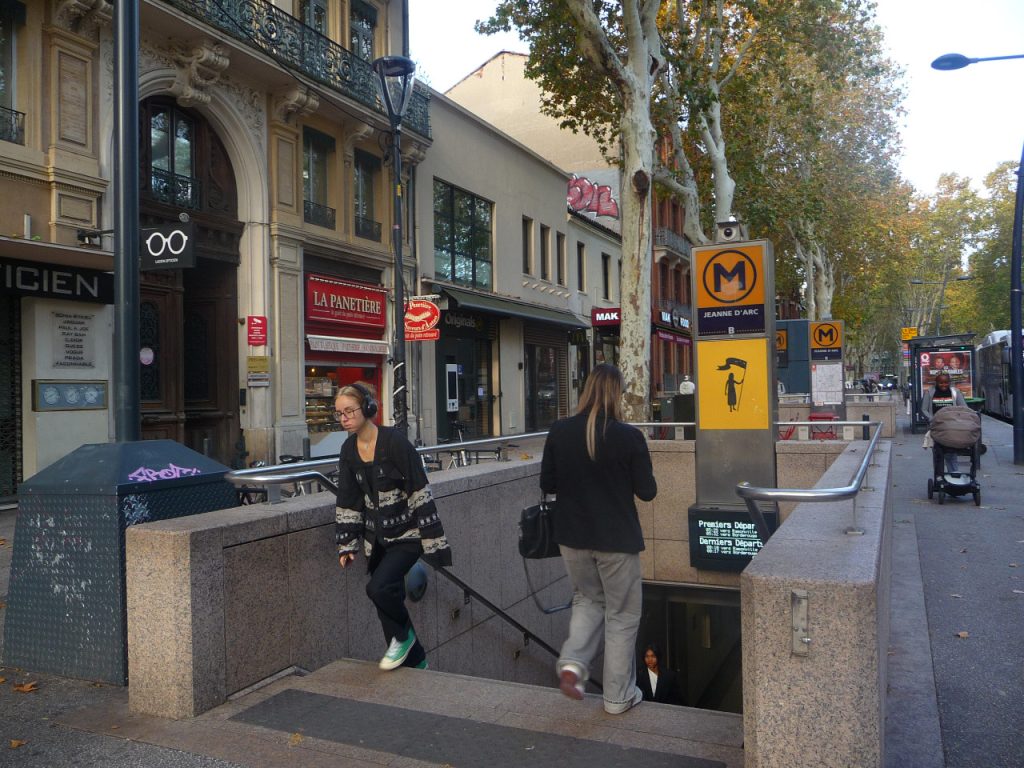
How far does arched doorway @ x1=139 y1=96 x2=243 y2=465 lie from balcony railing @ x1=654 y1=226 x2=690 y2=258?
2795 cm

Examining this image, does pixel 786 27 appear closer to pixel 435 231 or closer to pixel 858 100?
pixel 435 231

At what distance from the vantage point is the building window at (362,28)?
1995 cm

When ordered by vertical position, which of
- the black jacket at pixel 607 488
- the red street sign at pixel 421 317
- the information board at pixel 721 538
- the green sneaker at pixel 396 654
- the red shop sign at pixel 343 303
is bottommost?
the information board at pixel 721 538

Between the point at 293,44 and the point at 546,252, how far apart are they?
13.8m

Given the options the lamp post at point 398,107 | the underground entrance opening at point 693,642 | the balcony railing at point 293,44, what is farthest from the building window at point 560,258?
the underground entrance opening at point 693,642

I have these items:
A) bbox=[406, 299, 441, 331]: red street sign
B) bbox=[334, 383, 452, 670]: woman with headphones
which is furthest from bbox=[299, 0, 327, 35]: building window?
bbox=[334, 383, 452, 670]: woman with headphones

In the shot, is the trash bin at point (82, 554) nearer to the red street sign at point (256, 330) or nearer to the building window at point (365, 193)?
the red street sign at point (256, 330)

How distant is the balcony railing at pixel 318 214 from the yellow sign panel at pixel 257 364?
11.1ft

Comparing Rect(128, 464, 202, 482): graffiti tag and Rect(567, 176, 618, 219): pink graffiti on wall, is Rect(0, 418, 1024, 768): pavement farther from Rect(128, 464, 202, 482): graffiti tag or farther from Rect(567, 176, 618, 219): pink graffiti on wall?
Rect(567, 176, 618, 219): pink graffiti on wall

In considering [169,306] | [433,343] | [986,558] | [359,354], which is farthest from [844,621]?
[433,343]

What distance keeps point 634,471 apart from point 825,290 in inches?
1414

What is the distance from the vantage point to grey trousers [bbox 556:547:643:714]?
428 cm

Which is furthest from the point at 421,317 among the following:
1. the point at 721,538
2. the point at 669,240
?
the point at 669,240

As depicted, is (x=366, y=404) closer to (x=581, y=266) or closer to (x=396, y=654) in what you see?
(x=396, y=654)
